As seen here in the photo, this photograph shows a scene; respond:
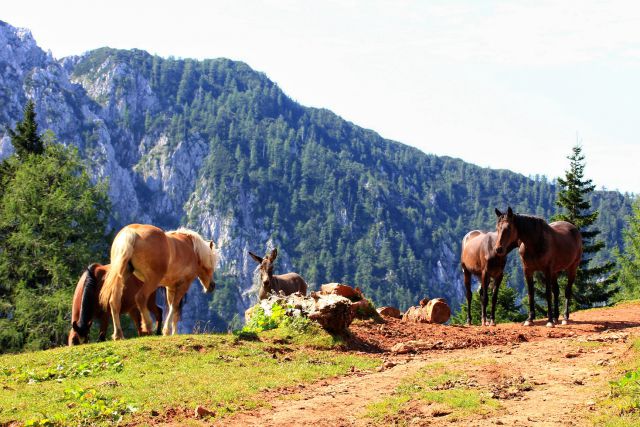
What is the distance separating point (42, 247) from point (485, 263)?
26270 mm

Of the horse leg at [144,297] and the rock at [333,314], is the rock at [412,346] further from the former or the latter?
the horse leg at [144,297]

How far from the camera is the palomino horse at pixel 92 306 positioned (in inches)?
688

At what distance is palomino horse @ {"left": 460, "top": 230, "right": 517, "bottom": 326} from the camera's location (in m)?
20.8

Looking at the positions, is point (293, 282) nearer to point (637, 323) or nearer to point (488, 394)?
point (637, 323)

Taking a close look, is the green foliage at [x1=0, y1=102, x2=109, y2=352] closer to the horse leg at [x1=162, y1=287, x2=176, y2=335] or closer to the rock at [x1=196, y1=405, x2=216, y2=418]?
the horse leg at [x1=162, y1=287, x2=176, y2=335]

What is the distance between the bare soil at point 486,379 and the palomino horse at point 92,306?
6667 mm

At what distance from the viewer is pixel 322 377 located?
1245cm

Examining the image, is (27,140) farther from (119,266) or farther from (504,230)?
(504,230)

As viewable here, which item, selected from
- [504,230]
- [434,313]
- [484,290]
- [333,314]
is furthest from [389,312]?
[333,314]

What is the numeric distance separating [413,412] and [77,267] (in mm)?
30809

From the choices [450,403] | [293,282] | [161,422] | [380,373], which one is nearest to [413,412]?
[450,403]

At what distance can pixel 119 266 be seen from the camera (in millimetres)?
15555

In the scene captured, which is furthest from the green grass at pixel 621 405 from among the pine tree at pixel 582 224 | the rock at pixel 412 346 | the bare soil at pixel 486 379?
the pine tree at pixel 582 224

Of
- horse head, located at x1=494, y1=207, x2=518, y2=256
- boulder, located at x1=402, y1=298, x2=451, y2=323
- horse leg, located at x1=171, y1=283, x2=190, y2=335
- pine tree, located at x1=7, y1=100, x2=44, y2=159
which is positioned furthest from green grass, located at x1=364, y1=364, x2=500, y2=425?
pine tree, located at x1=7, y1=100, x2=44, y2=159
